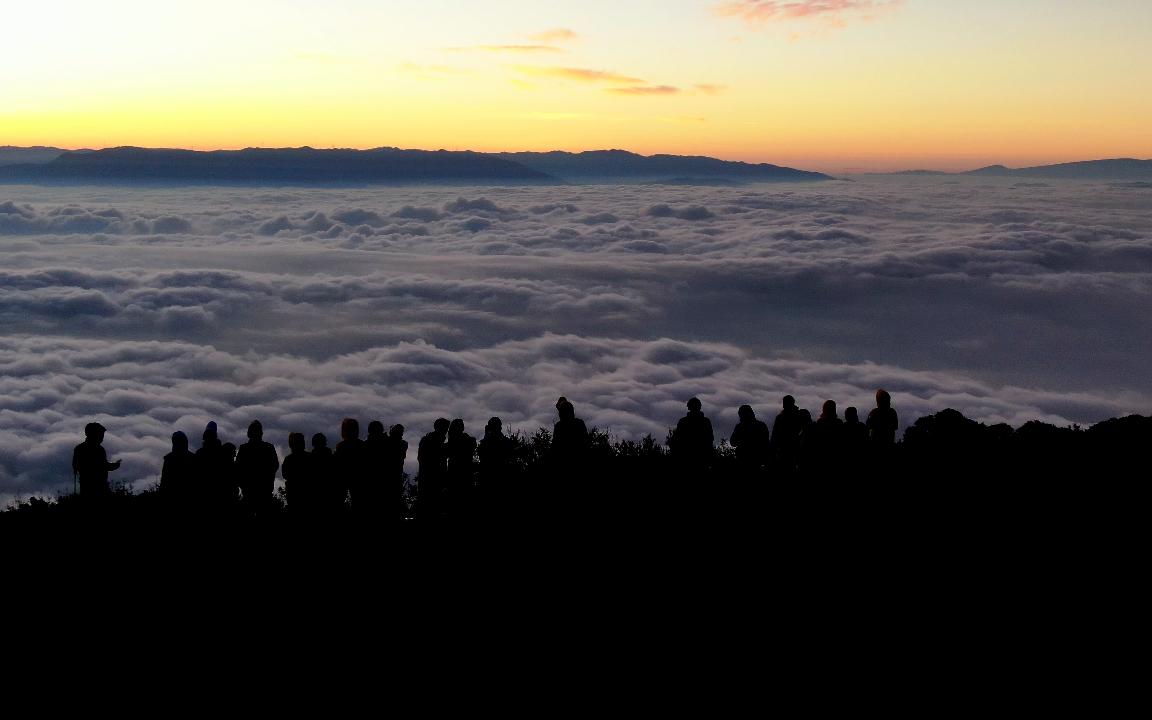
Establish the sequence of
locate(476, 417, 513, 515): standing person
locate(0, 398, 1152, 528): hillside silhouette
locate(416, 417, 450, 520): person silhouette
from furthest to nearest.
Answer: locate(476, 417, 513, 515): standing person < locate(416, 417, 450, 520): person silhouette < locate(0, 398, 1152, 528): hillside silhouette

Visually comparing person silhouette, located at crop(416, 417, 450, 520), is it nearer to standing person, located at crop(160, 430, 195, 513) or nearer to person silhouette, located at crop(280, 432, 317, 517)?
person silhouette, located at crop(280, 432, 317, 517)

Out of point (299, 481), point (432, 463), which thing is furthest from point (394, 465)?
point (299, 481)

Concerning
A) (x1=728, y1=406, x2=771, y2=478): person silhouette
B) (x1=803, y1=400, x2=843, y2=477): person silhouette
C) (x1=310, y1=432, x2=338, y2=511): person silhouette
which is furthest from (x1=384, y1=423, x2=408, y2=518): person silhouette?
(x1=803, y1=400, x2=843, y2=477): person silhouette

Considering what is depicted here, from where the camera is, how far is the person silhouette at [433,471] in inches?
416

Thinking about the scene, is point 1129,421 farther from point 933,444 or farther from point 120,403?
point 120,403

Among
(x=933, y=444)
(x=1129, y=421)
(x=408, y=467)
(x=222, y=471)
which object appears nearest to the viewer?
(x=222, y=471)

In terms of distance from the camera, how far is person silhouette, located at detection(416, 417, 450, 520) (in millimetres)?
10562

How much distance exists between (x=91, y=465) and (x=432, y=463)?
4069 mm

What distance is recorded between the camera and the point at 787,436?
1154 centimetres

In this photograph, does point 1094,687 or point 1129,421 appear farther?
point 1129,421

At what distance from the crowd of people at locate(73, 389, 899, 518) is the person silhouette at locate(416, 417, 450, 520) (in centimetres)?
2

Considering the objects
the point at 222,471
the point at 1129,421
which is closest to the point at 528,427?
the point at 1129,421

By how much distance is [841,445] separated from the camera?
1128 cm

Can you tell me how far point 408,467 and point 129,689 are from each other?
56417 millimetres
